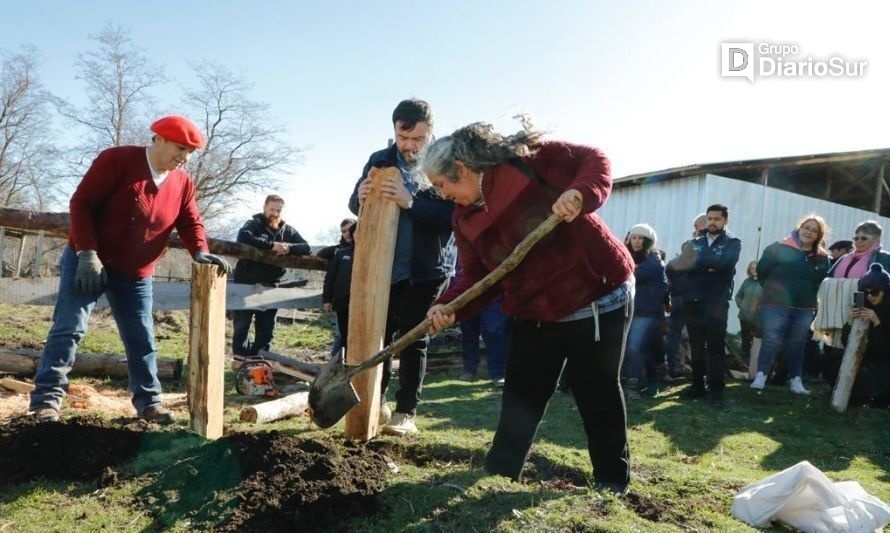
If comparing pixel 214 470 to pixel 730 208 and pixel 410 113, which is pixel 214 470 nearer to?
pixel 410 113

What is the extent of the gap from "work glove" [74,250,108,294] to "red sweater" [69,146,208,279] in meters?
0.06

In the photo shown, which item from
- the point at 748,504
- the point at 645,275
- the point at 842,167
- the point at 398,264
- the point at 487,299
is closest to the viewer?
the point at 748,504

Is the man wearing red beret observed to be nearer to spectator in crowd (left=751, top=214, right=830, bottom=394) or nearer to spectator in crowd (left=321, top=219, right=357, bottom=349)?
spectator in crowd (left=321, top=219, right=357, bottom=349)

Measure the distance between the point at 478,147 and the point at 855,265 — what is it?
6251mm

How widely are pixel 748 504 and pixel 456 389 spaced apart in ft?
14.2

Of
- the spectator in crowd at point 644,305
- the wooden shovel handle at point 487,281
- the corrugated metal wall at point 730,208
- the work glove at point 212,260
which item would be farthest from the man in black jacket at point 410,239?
the corrugated metal wall at point 730,208

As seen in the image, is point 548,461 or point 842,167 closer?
point 548,461

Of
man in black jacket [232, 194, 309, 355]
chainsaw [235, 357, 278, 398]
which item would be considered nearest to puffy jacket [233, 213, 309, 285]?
man in black jacket [232, 194, 309, 355]

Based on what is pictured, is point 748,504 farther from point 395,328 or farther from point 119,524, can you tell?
point 119,524

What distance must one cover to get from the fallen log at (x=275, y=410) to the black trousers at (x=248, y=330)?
2472 millimetres

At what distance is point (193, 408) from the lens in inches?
150

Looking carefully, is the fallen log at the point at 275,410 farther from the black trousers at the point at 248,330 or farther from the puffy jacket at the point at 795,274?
the puffy jacket at the point at 795,274

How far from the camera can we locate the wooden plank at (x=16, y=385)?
5.33 metres

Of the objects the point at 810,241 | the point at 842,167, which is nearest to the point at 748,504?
the point at 810,241
